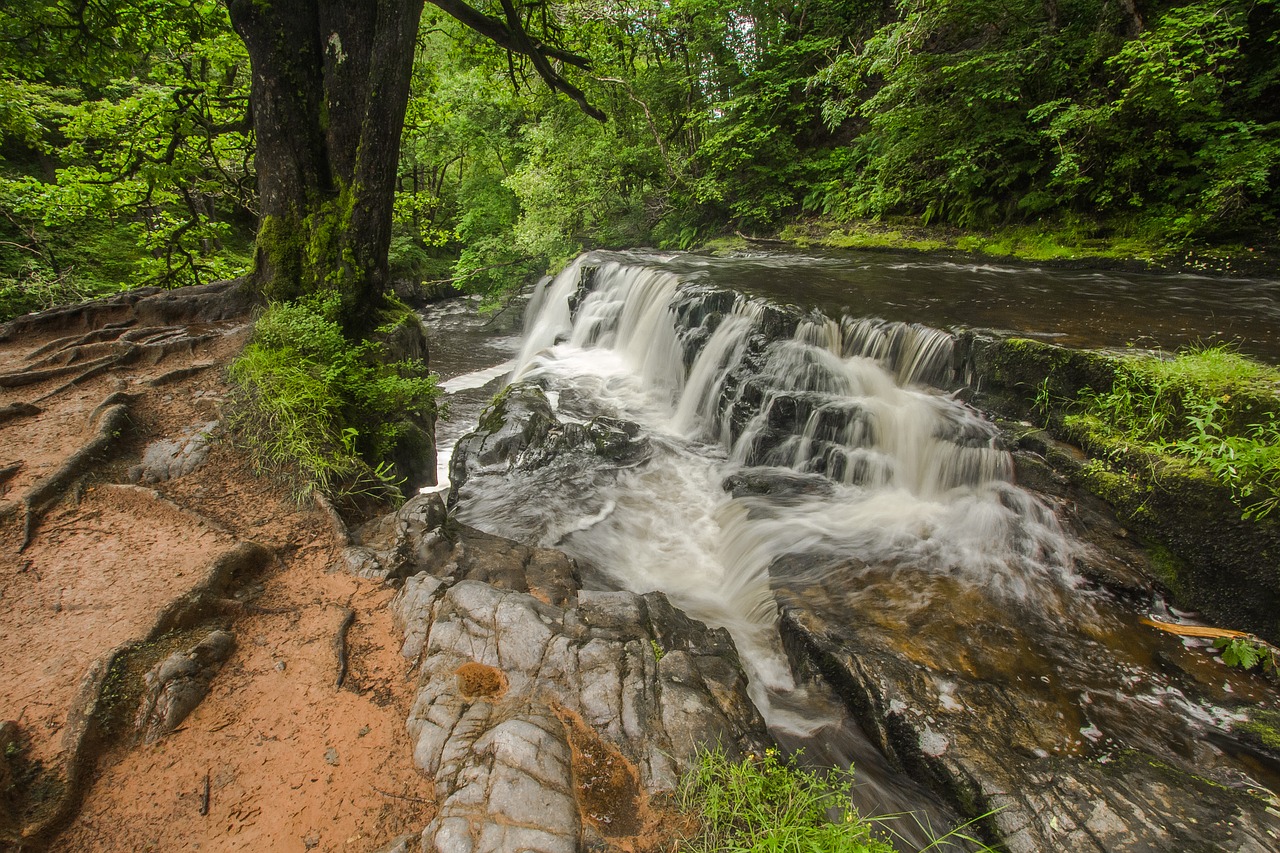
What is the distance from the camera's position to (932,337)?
→ 6566mm

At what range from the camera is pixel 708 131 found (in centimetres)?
1536

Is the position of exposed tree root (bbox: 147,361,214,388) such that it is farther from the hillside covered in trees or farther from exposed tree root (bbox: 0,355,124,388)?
the hillside covered in trees

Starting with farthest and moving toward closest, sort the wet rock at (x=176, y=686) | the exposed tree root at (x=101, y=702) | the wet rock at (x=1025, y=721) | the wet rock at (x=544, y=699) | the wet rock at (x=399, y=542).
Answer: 1. the wet rock at (x=399, y=542)
2. the wet rock at (x=1025, y=721)
3. the wet rock at (x=176, y=686)
4. the wet rock at (x=544, y=699)
5. the exposed tree root at (x=101, y=702)

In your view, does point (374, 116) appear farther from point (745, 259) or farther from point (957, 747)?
point (745, 259)

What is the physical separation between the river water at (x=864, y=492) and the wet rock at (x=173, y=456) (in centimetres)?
266

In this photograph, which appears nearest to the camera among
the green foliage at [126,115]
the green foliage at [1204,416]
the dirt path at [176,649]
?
the dirt path at [176,649]

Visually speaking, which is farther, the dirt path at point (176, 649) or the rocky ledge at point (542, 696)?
the rocky ledge at point (542, 696)

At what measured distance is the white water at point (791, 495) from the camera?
4875mm

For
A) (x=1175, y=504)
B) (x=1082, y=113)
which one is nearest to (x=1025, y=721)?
(x=1175, y=504)

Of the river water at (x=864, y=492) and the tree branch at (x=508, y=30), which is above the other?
the tree branch at (x=508, y=30)

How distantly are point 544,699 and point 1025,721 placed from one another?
10.5 ft

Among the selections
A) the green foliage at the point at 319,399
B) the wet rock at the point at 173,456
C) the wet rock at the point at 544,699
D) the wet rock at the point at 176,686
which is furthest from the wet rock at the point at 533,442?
the wet rock at the point at 176,686

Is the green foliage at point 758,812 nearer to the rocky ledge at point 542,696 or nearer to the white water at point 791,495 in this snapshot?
the rocky ledge at point 542,696

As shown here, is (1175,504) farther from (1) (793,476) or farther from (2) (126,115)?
(2) (126,115)
